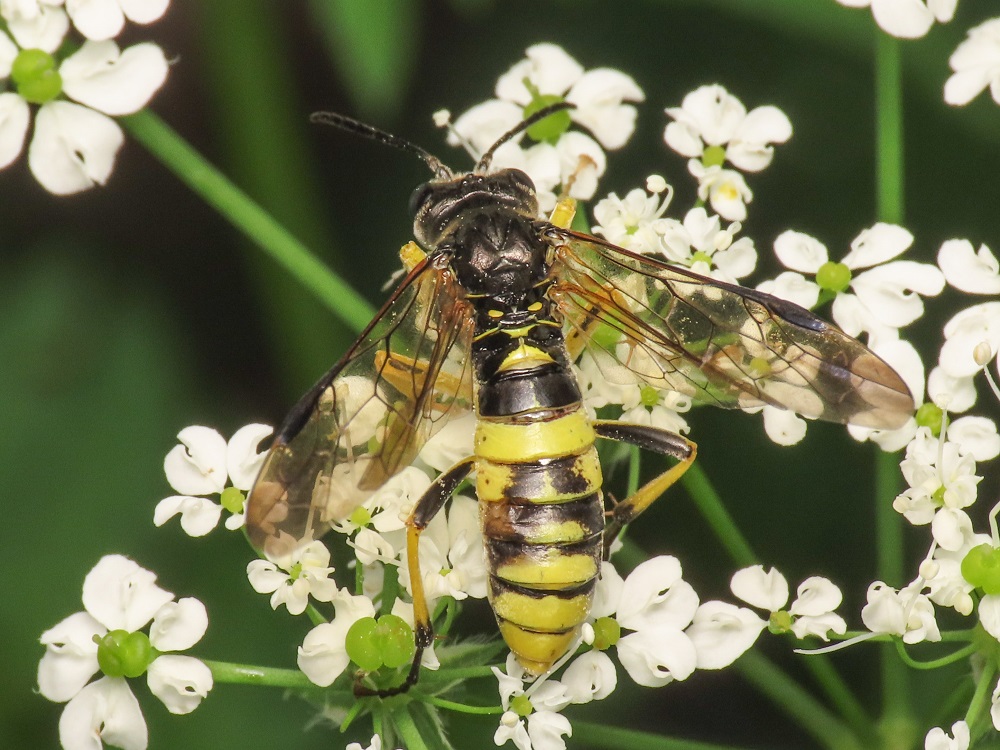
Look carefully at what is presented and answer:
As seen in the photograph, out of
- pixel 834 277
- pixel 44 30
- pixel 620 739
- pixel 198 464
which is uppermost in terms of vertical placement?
pixel 44 30

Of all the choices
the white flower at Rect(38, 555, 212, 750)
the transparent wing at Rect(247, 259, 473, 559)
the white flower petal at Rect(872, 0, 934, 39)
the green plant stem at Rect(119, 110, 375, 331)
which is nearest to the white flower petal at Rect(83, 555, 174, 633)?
the white flower at Rect(38, 555, 212, 750)

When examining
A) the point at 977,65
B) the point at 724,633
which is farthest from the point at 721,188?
the point at 724,633

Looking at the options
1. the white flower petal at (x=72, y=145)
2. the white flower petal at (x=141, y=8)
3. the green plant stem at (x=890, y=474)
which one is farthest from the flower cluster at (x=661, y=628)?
the white flower petal at (x=141, y=8)

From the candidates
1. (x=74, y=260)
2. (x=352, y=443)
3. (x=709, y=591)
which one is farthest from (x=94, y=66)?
(x=709, y=591)

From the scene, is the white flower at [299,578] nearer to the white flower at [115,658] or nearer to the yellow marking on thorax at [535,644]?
the white flower at [115,658]

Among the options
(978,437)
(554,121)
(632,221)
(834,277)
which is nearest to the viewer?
(978,437)

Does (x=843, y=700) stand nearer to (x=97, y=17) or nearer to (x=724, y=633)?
A: (x=724, y=633)
